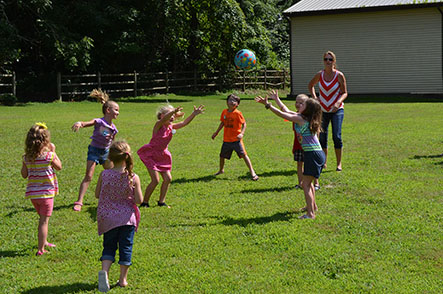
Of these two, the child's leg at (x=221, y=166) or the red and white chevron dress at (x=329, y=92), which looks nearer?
the red and white chevron dress at (x=329, y=92)

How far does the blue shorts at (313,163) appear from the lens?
20.9 feet

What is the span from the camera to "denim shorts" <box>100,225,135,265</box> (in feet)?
14.9

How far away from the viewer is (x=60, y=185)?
8562 mm

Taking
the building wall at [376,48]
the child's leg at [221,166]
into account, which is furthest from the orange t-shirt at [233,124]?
the building wall at [376,48]

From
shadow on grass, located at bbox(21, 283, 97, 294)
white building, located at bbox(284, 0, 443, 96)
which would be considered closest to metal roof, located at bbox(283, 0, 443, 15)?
white building, located at bbox(284, 0, 443, 96)

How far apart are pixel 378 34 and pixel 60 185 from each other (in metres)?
23.9

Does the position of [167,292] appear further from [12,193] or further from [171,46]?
[171,46]

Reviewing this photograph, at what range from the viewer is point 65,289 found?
4.54m

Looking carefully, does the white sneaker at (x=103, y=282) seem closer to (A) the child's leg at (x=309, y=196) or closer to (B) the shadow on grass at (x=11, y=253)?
(B) the shadow on grass at (x=11, y=253)

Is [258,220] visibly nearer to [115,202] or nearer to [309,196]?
[309,196]

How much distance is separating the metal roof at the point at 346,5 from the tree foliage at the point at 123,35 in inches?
152

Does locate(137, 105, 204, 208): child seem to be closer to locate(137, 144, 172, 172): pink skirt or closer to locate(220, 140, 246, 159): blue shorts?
locate(137, 144, 172, 172): pink skirt

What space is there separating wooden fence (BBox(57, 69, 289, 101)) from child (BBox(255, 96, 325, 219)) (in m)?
22.7

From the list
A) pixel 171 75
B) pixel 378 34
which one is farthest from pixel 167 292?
pixel 171 75
